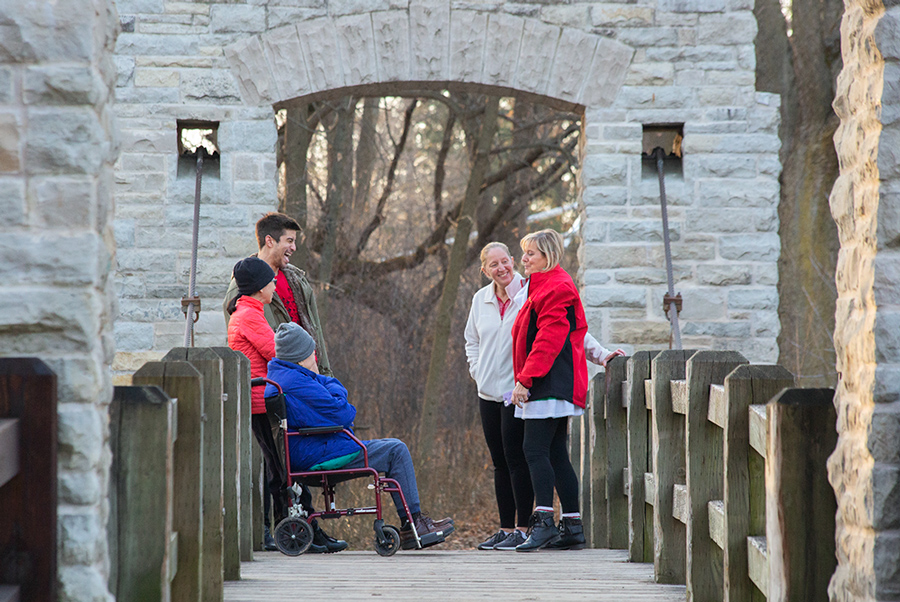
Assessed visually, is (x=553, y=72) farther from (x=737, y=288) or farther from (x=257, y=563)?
(x=257, y=563)

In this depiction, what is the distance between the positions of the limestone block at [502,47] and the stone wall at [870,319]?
12.8 feet

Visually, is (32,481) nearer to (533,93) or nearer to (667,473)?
(667,473)

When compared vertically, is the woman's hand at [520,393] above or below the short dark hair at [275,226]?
below

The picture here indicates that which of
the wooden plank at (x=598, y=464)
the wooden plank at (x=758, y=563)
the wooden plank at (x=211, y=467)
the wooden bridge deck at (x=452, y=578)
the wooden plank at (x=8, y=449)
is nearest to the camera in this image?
the wooden plank at (x=8, y=449)

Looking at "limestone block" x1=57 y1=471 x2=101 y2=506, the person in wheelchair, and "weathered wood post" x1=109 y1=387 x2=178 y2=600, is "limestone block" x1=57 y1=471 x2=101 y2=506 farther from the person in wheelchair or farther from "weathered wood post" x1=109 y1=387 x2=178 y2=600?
the person in wheelchair

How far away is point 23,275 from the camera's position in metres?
2.03

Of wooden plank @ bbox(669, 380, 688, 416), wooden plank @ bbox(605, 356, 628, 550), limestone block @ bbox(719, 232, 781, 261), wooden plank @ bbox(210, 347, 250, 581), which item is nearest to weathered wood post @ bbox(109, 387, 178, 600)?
wooden plank @ bbox(210, 347, 250, 581)

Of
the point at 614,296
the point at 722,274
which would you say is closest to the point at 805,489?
the point at 614,296

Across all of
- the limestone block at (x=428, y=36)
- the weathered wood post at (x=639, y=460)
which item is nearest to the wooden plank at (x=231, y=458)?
the weathered wood post at (x=639, y=460)

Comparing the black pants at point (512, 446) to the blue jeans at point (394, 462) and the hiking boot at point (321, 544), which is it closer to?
the blue jeans at point (394, 462)

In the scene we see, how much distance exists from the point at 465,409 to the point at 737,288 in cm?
629

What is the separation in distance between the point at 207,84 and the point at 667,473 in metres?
3.68

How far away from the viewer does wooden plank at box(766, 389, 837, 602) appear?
232 cm

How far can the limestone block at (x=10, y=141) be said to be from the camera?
204 cm
